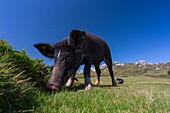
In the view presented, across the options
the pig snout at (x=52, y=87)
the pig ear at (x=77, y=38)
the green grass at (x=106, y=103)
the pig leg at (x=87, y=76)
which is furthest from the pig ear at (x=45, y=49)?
the green grass at (x=106, y=103)

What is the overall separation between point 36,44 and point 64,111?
215 inches

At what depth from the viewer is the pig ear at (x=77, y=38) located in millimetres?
6826

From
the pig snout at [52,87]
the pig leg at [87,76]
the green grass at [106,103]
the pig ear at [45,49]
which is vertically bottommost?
the green grass at [106,103]

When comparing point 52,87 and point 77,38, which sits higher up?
point 77,38

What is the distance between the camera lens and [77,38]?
279 inches

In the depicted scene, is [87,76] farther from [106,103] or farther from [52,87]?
[106,103]

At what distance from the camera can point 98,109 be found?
311 cm

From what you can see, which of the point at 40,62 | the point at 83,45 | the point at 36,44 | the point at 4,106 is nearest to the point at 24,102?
the point at 4,106

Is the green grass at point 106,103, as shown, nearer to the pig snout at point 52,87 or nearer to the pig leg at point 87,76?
the pig snout at point 52,87

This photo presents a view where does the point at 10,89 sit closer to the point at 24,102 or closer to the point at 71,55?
the point at 24,102

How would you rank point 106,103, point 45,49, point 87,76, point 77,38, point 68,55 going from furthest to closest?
point 45,49 < point 87,76 < point 77,38 < point 68,55 < point 106,103

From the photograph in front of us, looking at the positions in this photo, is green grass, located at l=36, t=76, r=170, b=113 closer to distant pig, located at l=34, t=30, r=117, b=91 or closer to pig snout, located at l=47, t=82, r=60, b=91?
pig snout, located at l=47, t=82, r=60, b=91

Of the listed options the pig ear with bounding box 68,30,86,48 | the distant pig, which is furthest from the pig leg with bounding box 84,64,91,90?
the pig ear with bounding box 68,30,86,48

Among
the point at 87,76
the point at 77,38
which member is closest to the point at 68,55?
the point at 77,38
